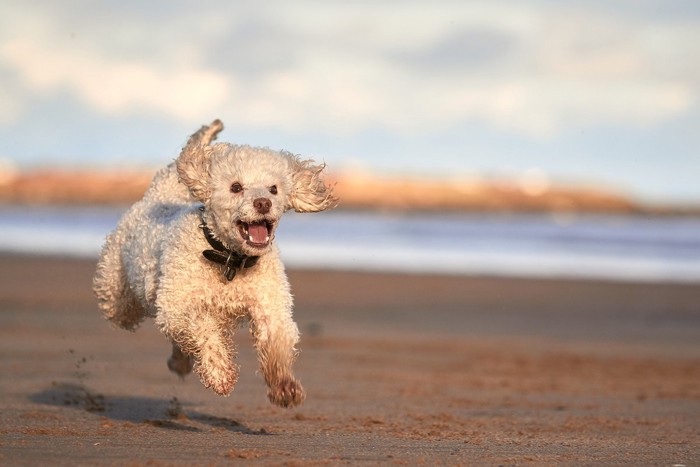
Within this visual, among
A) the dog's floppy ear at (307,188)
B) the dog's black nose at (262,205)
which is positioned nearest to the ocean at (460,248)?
the dog's floppy ear at (307,188)

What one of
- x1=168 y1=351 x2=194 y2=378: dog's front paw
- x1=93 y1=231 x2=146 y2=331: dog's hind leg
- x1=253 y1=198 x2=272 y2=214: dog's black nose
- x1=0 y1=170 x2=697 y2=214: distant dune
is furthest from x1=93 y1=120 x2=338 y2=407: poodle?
x1=0 y1=170 x2=697 y2=214: distant dune

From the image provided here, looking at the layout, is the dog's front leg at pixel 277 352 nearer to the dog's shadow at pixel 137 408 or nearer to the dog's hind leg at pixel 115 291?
the dog's shadow at pixel 137 408

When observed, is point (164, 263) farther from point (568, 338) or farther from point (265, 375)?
point (568, 338)

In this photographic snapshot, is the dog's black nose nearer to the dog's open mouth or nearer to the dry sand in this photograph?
the dog's open mouth

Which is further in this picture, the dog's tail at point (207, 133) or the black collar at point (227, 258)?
the dog's tail at point (207, 133)

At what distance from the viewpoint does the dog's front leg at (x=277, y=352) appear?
267 inches

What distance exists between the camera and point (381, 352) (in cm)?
1293

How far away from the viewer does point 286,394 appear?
6.77m

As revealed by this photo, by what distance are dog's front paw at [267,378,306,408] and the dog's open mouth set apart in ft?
2.89

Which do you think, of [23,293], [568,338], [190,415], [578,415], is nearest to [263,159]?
[190,415]

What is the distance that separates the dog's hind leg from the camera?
841 cm

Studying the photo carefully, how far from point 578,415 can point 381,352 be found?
15.2 feet

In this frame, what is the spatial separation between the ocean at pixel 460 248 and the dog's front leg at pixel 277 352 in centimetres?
1702

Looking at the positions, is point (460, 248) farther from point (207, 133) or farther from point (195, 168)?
point (195, 168)
